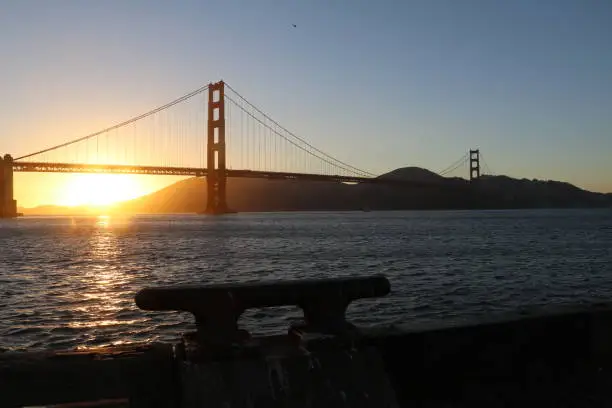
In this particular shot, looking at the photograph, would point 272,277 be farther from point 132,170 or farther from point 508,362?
point 132,170

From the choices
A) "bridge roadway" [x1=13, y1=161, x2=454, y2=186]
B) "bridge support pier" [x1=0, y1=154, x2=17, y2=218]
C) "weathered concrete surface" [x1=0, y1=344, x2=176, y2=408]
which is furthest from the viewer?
"bridge support pier" [x1=0, y1=154, x2=17, y2=218]

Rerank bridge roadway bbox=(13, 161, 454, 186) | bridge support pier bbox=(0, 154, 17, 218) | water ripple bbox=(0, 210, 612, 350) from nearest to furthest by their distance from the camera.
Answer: water ripple bbox=(0, 210, 612, 350)
bridge roadway bbox=(13, 161, 454, 186)
bridge support pier bbox=(0, 154, 17, 218)

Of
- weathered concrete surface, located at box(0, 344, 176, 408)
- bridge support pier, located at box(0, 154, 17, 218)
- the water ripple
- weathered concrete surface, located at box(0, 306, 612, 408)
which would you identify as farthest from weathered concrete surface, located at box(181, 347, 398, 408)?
bridge support pier, located at box(0, 154, 17, 218)

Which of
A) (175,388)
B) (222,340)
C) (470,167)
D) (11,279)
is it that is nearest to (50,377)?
(175,388)

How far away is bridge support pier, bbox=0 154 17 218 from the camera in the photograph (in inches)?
3159

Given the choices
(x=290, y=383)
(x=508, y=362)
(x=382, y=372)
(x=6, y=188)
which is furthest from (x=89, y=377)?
(x=6, y=188)

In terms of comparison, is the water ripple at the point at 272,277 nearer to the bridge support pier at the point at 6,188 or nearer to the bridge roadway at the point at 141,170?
the bridge roadway at the point at 141,170

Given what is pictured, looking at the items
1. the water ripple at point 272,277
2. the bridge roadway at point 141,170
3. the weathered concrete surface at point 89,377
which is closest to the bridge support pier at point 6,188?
the bridge roadway at point 141,170

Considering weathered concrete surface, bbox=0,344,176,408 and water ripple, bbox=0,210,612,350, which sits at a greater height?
weathered concrete surface, bbox=0,344,176,408

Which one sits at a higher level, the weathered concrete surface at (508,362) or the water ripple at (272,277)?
the weathered concrete surface at (508,362)

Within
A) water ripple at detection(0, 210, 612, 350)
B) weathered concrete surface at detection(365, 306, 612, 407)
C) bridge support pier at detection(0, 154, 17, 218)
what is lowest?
water ripple at detection(0, 210, 612, 350)

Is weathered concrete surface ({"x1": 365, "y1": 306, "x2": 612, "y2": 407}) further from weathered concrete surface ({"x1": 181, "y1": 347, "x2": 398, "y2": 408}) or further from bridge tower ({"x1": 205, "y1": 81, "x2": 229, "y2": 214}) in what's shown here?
bridge tower ({"x1": 205, "y1": 81, "x2": 229, "y2": 214})

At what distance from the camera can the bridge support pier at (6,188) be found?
8025 centimetres

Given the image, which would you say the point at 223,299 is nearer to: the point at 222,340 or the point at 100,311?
the point at 222,340
